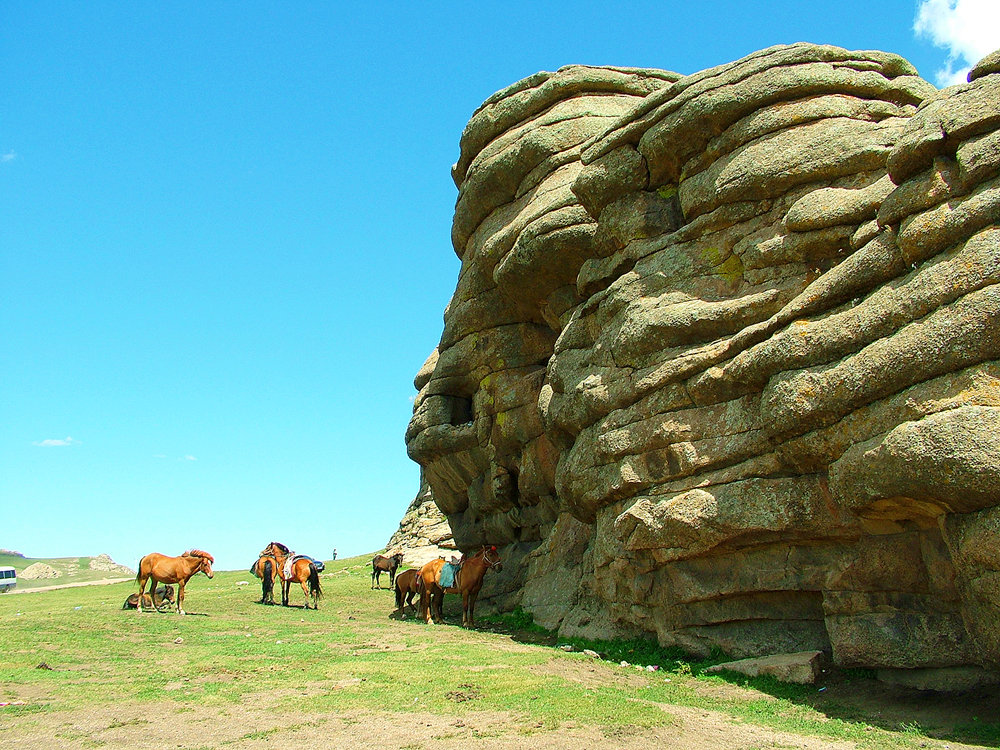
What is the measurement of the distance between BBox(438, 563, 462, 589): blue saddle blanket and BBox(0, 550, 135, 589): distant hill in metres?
51.0

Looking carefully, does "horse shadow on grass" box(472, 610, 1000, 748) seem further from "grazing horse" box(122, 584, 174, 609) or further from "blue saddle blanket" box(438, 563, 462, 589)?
"grazing horse" box(122, 584, 174, 609)

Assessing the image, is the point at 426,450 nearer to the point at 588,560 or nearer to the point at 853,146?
the point at 588,560

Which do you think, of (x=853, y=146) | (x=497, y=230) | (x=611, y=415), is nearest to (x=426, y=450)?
(x=497, y=230)

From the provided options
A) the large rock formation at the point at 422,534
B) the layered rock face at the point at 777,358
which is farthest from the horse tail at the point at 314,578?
the large rock formation at the point at 422,534

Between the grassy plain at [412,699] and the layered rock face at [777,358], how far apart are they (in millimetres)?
1448

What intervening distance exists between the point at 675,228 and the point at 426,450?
56.3 ft

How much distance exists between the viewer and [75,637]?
1995 cm

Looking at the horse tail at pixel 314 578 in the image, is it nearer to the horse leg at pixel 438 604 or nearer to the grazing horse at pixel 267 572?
the grazing horse at pixel 267 572

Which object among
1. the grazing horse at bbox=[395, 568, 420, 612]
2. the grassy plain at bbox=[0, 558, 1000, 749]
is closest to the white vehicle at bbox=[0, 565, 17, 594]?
the grazing horse at bbox=[395, 568, 420, 612]

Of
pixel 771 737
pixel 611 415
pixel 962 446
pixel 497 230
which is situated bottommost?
pixel 771 737

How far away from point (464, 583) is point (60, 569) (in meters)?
76.1

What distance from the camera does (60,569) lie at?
83.6 m

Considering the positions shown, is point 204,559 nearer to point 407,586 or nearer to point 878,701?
point 407,586

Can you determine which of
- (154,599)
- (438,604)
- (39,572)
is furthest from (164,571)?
(39,572)
